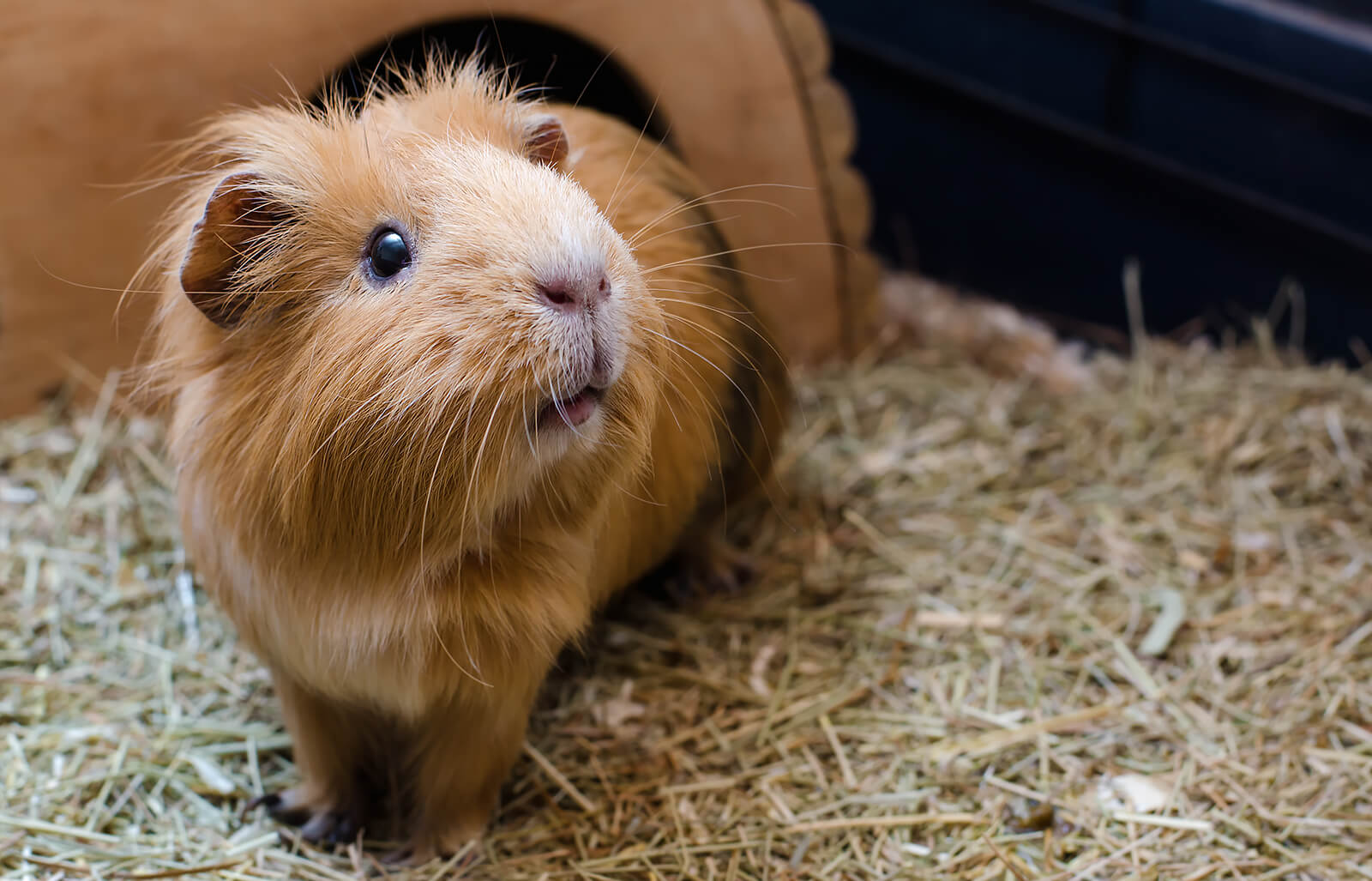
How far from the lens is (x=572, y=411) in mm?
1762

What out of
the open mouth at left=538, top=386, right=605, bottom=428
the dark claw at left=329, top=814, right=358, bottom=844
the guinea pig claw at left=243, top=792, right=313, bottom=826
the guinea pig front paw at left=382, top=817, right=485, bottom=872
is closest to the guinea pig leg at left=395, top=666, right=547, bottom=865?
the guinea pig front paw at left=382, top=817, right=485, bottom=872

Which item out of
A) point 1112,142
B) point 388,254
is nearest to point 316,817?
point 388,254

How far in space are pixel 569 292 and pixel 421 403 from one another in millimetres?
273

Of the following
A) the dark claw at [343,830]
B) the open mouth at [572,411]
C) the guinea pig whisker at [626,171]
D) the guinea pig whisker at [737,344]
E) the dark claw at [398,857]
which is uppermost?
the guinea pig whisker at [626,171]

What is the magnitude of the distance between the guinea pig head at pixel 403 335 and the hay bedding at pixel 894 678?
0.83 metres

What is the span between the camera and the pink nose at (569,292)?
164 cm

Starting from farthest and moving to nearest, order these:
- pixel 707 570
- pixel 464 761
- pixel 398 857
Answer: pixel 707 570, pixel 398 857, pixel 464 761

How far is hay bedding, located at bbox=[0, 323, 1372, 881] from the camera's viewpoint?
2.37m

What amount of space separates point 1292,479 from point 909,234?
73.0 inches

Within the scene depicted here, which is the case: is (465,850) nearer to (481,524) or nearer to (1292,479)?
(481,524)

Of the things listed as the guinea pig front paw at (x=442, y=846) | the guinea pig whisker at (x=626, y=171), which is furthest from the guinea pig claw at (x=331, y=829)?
the guinea pig whisker at (x=626, y=171)

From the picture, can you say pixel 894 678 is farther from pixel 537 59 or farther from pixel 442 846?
pixel 537 59

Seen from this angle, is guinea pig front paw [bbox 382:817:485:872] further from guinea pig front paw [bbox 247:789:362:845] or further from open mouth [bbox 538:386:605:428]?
open mouth [bbox 538:386:605:428]

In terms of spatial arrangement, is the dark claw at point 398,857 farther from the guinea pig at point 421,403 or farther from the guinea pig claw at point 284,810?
the guinea pig claw at point 284,810
